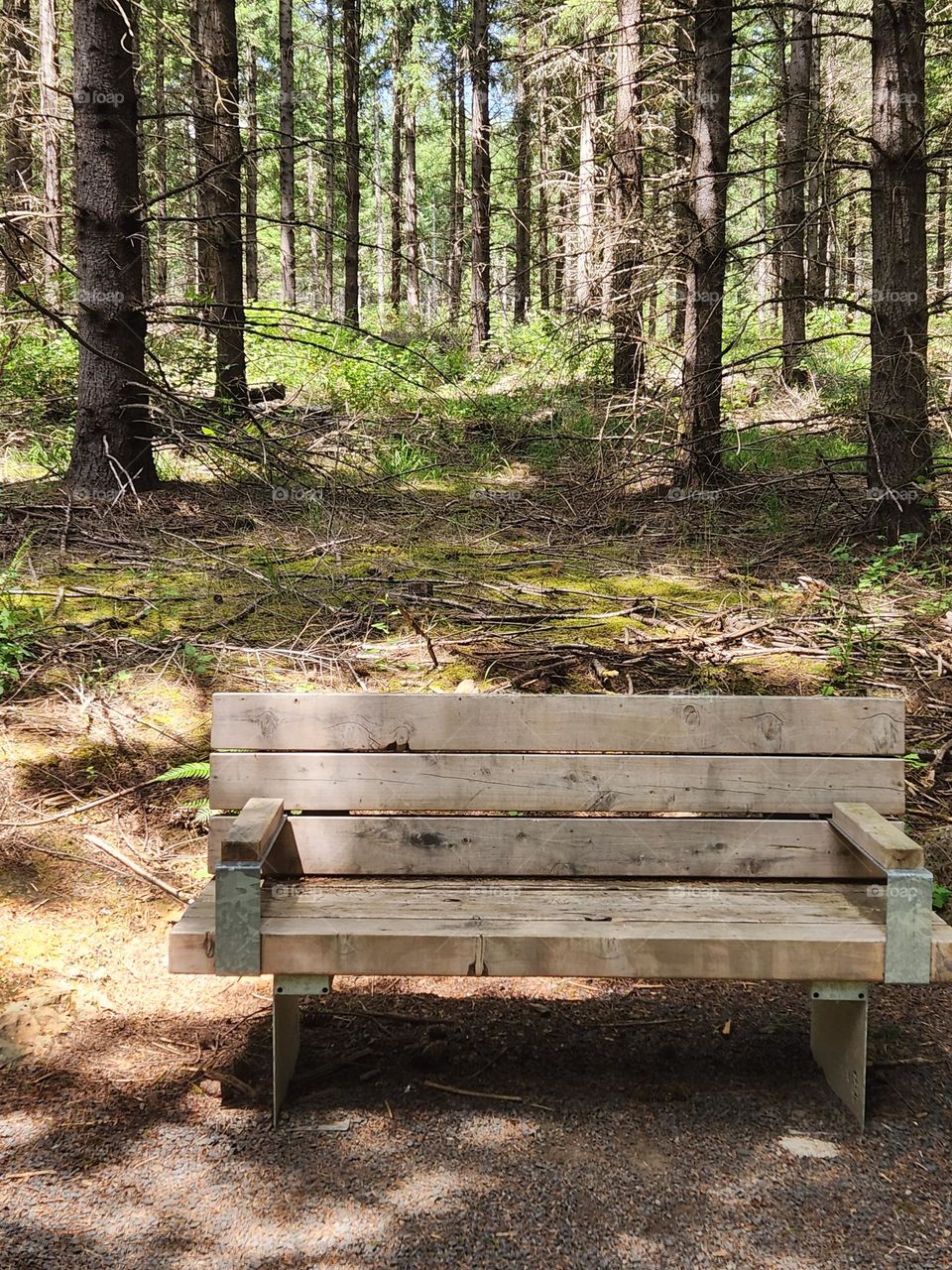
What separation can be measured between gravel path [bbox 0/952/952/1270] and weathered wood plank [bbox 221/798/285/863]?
77 cm

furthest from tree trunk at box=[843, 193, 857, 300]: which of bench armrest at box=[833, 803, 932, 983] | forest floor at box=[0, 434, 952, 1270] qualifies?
bench armrest at box=[833, 803, 932, 983]

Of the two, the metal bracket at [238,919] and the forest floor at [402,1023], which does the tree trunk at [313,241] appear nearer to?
the forest floor at [402,1023]

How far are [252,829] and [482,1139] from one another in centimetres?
105

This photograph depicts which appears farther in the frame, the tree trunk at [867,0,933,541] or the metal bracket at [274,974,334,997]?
the tree trunk at [867,0,933,541]

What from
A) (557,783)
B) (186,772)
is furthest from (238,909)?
(186,772)

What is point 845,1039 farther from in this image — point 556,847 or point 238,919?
point 238,919

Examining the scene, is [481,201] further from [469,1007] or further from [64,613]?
[469,1007]

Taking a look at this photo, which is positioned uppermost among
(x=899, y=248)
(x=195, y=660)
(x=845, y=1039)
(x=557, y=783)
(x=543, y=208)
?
(x=543, y=208)

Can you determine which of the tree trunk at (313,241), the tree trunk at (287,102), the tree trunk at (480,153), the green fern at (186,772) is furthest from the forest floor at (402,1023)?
the tree trunk at (313,241)

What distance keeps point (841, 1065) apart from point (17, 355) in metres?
11.6

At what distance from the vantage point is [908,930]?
2.61 meters

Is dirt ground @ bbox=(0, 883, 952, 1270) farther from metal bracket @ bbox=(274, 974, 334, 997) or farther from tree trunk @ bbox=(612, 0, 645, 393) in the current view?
tree trunk @ bbox=(612, 0, 645, 393)

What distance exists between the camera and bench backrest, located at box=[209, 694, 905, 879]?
3117 mm

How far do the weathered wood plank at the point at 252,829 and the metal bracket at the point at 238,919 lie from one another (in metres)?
0.03
